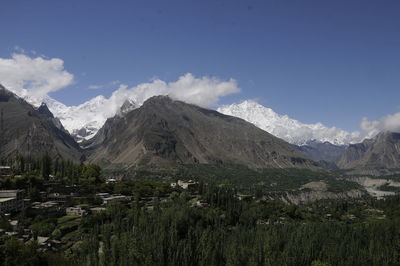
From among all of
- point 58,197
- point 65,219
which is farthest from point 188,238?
point 58,197

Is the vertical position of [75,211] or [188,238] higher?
[75,211]

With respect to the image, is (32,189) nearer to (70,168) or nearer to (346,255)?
(70,168)

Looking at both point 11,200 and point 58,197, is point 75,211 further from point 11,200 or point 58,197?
point 58,197

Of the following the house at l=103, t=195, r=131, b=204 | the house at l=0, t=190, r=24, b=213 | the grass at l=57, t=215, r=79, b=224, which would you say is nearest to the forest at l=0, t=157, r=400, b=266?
the grass at l=57, t=215, r=79, b=224

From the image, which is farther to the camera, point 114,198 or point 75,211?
point 114,198

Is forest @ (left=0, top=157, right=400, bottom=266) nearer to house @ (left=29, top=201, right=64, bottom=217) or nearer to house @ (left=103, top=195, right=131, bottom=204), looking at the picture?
house @ (left=103, top=195, right=131, bottom=204)

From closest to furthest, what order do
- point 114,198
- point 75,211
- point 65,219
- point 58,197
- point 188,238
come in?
point 188,238, point 65,219, point 75,211, point 58,197, point 114,198

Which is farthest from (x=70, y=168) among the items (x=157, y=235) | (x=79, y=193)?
(x=157, y=235)

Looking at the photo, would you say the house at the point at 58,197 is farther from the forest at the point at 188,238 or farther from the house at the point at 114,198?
the house at the point at 114,198
